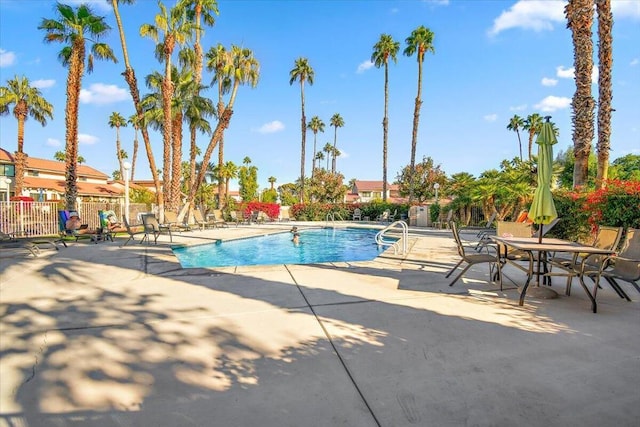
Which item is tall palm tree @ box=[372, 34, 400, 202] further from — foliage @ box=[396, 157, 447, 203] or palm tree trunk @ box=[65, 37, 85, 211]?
palm tree trunk @ box=[65, 37, 85, 211]

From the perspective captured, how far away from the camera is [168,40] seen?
60.5 feet

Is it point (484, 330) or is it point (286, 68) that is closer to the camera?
point (484, 330)

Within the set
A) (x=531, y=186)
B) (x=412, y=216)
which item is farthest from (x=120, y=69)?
(x=531, y=186)

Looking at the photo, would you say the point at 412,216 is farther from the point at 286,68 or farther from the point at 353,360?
the point at 286,68

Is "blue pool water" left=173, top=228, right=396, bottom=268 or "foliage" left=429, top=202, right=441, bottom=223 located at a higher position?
"foliage" left=429, top=202, right=441, bottom=223

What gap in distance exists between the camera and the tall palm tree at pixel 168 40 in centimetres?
1791

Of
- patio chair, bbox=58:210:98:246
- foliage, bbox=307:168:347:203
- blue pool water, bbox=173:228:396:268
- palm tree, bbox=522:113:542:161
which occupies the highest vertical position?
palm tree, bbox=522:113:542:161

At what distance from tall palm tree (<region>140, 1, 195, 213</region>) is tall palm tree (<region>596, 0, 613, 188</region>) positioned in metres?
18.9

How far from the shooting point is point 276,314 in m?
3.77

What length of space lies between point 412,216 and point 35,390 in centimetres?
2203

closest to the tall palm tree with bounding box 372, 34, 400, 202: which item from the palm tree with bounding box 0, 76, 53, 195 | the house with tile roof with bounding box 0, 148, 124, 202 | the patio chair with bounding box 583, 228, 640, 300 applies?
the patio chair with bounding box 583, 228, 640, 300

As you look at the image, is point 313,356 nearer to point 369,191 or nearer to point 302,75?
point 302,75

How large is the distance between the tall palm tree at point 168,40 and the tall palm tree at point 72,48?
8.89 feet

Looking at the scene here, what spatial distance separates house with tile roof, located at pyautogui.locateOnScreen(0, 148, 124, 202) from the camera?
28.9 metres
